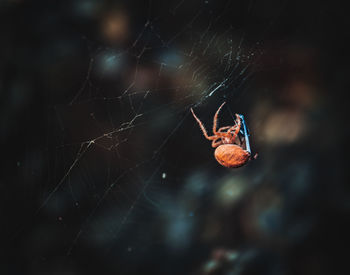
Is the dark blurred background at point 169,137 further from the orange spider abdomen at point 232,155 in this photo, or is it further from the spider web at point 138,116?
the orange spider abdomen at point 232,155

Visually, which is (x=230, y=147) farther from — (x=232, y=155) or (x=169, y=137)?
(x=169, y=137)

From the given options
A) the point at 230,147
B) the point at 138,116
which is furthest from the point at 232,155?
the point at 138,116

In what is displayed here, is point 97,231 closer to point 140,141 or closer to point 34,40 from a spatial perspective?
point 140,141

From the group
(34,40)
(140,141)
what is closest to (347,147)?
(140,141)

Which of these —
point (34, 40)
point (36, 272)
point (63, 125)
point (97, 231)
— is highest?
point (34, 40)

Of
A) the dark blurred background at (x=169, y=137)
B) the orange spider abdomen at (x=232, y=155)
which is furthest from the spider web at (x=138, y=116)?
the orange spider abdomen at (x=232, y=155)

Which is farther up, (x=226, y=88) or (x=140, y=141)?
(x=140, y=141)
